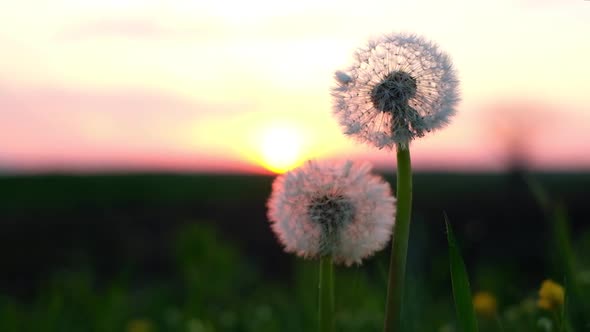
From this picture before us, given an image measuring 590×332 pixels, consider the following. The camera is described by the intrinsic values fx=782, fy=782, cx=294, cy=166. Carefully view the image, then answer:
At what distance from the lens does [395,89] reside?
1718mm

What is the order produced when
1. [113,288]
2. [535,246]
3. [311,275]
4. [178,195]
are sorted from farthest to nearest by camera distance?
[178,195], [535,246], [311,275], [113,288]

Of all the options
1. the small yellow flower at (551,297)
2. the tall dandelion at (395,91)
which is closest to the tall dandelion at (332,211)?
the tall dandelion at (395,91)

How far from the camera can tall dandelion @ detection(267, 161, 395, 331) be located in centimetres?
171

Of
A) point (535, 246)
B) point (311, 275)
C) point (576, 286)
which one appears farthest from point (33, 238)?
point (576, 286)

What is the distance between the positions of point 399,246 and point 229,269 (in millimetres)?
5415

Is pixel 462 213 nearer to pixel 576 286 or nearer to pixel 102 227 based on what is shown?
pixel 102 227

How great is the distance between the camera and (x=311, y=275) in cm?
452

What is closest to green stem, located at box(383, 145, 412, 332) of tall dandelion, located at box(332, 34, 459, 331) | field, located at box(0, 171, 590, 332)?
tall dandelion, located at box(332, 34, 459, 331)

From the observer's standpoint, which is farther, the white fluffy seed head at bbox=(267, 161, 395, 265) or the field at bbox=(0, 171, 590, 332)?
the field at bbox=(0, 171, 590, 332)

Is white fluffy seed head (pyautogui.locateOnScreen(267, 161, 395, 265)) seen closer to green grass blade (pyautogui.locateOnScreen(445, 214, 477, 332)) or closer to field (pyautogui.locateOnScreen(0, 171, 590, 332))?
field (pyautogui.locateOnScreen(0, 171, 590, 332))

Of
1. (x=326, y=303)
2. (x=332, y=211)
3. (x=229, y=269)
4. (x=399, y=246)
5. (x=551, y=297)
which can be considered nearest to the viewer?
(x=399, y=246)

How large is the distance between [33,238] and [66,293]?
11617mm

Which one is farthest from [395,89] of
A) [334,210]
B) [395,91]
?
[334,210]

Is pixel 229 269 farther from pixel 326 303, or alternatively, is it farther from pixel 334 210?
pixel 326 303
